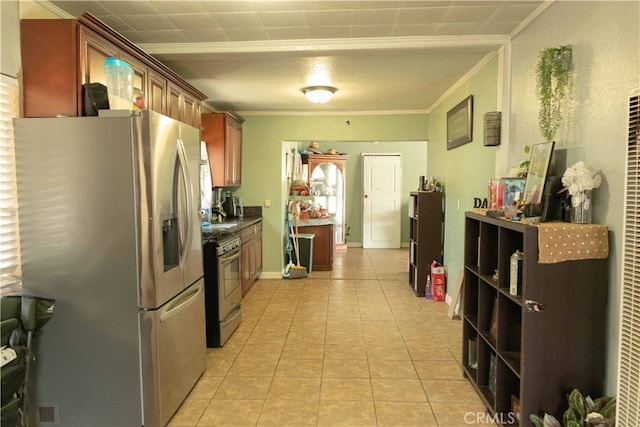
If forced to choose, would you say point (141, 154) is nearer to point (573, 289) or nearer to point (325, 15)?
point (325, 15)

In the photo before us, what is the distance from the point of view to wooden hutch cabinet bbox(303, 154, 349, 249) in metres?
8.30

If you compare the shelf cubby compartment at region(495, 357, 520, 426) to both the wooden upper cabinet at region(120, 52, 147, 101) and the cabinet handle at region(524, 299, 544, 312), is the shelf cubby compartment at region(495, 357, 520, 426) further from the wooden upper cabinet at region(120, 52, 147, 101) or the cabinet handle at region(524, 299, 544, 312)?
the wooden upper cabinet at region(120, 52, 147, 101)

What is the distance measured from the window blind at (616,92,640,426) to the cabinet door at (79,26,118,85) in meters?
2.51

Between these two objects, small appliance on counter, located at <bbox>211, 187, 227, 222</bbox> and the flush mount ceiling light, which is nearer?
the flush mount ceiling light

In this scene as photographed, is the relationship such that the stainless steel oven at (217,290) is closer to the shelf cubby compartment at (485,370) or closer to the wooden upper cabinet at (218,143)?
the wooden upper cabinet at (218,143)

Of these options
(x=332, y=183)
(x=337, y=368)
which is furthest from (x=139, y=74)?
(x=332, y=183)

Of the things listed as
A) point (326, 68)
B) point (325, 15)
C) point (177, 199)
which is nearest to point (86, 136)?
point (177, 199)

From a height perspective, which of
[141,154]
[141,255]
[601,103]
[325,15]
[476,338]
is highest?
[325,15]

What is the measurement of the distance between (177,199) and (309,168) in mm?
5996

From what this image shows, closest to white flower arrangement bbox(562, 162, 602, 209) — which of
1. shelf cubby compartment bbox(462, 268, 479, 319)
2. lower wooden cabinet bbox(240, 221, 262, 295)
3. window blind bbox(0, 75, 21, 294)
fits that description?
shelf cubby compartment bbox(462, 268, 479, 319)

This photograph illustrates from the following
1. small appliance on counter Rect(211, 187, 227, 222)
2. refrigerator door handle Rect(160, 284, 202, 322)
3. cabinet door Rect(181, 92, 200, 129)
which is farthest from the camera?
small appliance on counter Rect(211, 187, 227, 222)

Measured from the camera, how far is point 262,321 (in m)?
4.11

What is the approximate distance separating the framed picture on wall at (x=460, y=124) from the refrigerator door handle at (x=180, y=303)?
2873 millimetres

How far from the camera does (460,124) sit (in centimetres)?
422
